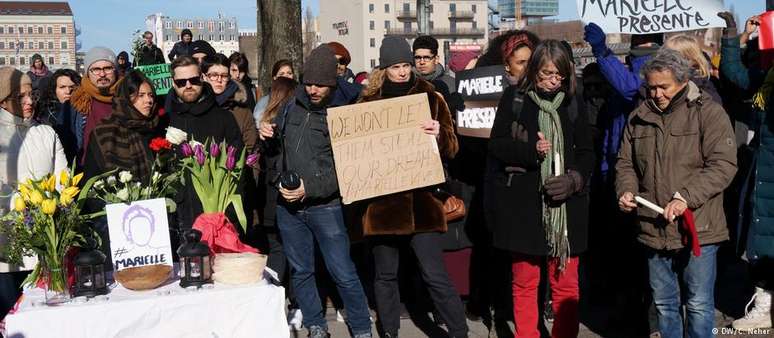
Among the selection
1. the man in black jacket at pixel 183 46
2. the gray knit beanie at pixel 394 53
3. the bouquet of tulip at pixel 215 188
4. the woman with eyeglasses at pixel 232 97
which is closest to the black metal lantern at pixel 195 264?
the bouquet of tulip at pixel 215 188

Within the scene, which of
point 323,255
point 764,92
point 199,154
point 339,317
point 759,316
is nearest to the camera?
point 199,154

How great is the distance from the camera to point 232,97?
7090 mm

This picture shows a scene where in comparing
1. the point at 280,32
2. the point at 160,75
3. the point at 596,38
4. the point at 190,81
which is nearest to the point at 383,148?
the point at 190,81

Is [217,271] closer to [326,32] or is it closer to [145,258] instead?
[145,258]

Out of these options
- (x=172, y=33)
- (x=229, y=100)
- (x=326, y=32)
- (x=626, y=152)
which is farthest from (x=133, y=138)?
(x=172, y=33)

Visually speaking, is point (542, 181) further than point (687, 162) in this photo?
Yes

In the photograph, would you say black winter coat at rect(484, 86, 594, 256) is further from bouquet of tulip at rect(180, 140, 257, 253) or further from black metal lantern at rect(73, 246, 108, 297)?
black metal lantern at rect(73, 246, 108, 297)

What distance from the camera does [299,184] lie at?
18.4ft

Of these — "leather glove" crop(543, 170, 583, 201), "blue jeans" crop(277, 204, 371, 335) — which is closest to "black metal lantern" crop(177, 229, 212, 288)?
"blue jeans" crop(277, 204, 371, 335)

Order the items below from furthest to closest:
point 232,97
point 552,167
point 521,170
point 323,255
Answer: point 232,97, point 323,255, point 521,170, point 552,167

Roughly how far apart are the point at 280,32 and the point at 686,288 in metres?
5.51

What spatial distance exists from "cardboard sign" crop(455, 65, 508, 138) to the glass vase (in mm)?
3116

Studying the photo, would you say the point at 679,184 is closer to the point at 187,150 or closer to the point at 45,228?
the point at 187,150

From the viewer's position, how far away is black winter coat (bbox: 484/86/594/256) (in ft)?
18.0
